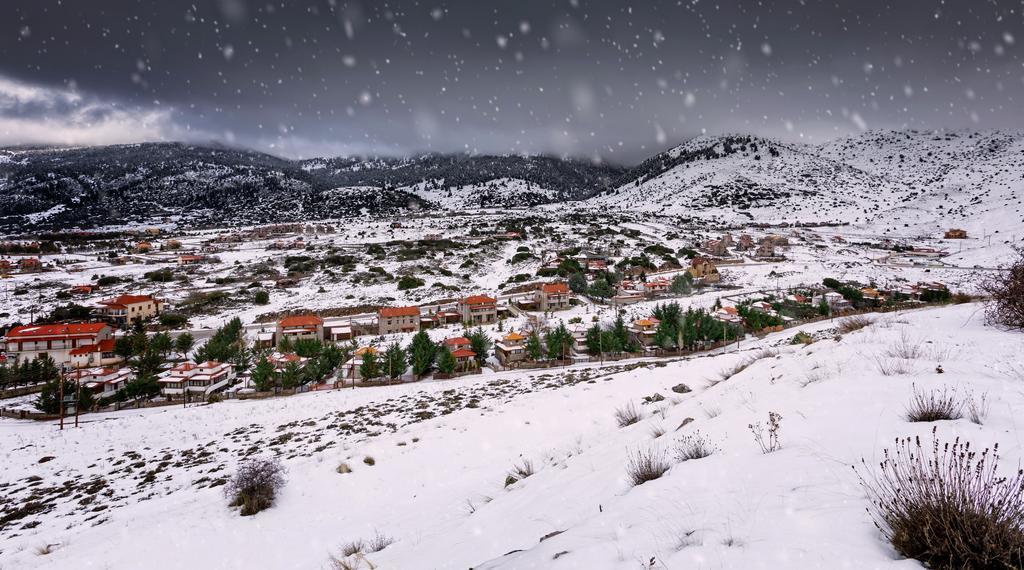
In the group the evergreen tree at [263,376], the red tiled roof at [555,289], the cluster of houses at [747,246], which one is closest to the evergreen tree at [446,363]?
the evergreen tree at [263,376]

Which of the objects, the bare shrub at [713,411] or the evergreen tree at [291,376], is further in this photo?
the evergreen tree at [291,376]

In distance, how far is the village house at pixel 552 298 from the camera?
1865 inches

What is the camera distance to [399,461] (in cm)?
1107

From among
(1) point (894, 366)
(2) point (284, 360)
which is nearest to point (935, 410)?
(1) point (894, 366)

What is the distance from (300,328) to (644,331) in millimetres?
28930

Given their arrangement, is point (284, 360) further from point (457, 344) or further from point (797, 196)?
point (797, 196)

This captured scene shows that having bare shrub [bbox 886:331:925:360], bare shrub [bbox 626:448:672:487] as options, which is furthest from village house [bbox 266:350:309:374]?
bare shrub [bbox 886:331:925:360]

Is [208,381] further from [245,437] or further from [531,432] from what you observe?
[531,432]

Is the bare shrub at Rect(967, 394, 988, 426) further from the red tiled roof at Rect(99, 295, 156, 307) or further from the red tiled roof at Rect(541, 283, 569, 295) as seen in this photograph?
the red tiled roof at Rect(99, 295, 156, 307)

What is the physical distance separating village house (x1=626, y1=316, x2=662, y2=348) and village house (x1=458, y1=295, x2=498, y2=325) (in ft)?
47.3

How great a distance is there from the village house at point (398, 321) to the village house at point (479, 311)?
496cm

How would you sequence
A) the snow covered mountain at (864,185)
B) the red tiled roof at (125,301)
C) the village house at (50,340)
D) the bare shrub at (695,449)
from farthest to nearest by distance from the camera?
the snow covered mountain at (864,185)
the red tiled roof at (125,301)
the village house at (50,340)
the bare shrub at (695,449)

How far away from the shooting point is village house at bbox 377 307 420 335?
135ft

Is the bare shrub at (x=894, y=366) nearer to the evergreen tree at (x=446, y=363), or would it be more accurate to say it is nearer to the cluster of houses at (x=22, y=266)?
the evergreen tree at (x=446, y=363)
